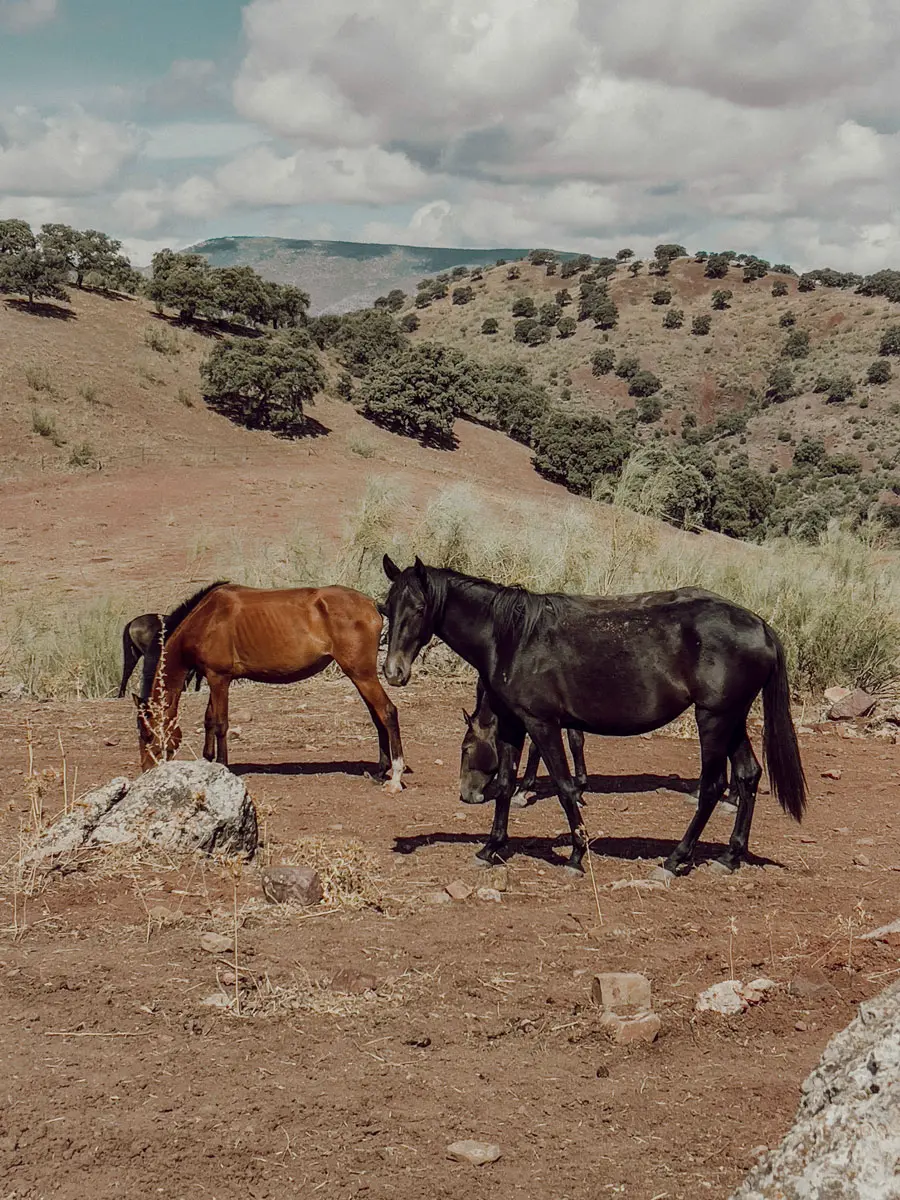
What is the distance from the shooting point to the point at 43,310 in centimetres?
4281

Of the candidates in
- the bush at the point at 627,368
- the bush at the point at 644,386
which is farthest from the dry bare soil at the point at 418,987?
the bush at the point at 627,368

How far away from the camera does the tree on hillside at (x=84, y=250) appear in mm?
46844

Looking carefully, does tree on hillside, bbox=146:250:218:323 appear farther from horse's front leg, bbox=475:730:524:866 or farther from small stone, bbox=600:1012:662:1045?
small stone, bbox=600:1012:662:1045

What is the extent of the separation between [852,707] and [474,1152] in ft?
30.8

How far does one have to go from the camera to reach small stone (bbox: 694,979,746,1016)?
448cm

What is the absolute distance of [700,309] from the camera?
88.9m

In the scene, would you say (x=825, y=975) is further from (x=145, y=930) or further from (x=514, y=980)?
(x=145, y=930)

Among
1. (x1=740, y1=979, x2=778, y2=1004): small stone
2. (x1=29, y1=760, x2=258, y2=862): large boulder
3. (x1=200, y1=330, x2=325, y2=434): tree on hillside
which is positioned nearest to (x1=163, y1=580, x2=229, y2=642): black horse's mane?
(x1=29, y1=760, x2=258, y2=862): large boulder

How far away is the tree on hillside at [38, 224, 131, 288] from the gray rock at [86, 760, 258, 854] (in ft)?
144

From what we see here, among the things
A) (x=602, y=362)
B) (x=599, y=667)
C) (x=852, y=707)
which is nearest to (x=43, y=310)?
(x=852, y=707)

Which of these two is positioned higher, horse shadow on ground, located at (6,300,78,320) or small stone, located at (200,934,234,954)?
horse shadow on ground, located at (6,300,78,320)

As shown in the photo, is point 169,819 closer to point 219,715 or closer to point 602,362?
point 219,715

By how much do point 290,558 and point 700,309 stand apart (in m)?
78.7

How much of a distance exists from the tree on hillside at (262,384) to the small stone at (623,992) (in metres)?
34.1
